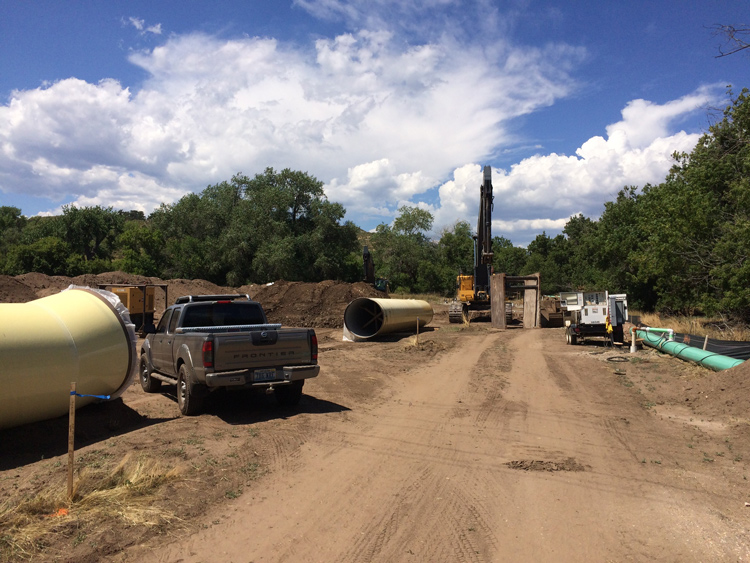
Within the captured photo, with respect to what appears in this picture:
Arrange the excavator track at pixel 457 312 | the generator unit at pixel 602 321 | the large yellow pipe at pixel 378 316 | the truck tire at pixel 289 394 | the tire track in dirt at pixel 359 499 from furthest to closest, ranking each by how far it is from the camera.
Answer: the excavator track at pixel 457 312 < the large yellow pipe at pixel 378 316 < the generator unit at pixel 602 321 < the truck tire at pixel 289 394 < the tire track in dirt at pixel 359 499

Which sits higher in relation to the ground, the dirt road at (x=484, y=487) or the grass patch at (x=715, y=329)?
the grass patch at (x=715, y=329)

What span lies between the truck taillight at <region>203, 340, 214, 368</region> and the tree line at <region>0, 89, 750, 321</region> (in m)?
19.8

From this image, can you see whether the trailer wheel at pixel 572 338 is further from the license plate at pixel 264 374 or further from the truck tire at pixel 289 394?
the license plate at pixel 264 374

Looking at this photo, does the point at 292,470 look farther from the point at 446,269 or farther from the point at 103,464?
the point at 446,269

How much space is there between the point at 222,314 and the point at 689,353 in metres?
12.4

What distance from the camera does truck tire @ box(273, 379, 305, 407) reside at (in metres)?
9.66

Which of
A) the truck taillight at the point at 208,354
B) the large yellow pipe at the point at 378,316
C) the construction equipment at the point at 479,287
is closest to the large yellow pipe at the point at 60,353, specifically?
the truck taillight at the point at 208,354

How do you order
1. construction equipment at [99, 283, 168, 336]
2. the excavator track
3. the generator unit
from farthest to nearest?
the excavator track, construction equipment at [99, 283, 168, 336], the generator unit

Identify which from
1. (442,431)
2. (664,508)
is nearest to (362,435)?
(442,431)

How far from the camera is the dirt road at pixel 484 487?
4.41 metres

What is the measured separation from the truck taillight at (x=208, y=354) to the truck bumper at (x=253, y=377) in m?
0.16

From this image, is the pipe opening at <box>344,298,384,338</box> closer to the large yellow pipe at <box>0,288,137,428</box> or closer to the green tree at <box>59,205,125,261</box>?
the large yellow pipe at <box>0,288,137,428</box>

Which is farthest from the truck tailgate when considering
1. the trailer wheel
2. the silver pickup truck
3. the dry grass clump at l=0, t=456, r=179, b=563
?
the trailer wheel

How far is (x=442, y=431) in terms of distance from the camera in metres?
8.23
